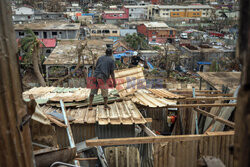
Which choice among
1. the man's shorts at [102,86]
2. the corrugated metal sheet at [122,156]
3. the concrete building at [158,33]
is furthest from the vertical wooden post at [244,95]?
the concrete building at [158,33]

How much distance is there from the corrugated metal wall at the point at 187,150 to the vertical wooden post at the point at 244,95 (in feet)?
8.01

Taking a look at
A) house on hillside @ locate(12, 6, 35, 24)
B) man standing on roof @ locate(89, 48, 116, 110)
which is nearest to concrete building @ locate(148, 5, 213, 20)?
house on hillside @ locate(12, 6, 35, 24)

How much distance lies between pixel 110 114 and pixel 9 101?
341 centimetres

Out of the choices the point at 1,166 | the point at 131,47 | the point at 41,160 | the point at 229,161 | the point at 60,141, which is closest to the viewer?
the point at 1,166

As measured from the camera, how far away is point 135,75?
742cm

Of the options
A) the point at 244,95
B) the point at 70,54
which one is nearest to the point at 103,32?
the point at 70,54

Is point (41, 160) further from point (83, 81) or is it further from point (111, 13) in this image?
point (111, 13)

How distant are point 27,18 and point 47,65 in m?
28.7

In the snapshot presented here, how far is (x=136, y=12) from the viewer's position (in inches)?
2222

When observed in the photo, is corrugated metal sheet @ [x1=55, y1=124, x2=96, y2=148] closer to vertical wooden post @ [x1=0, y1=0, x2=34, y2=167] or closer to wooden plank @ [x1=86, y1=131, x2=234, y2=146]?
wooden plank @ [x1=86, y1=131, x2=234, y2=146]

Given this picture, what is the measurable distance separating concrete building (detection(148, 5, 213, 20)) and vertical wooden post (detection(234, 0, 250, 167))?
56935 mm

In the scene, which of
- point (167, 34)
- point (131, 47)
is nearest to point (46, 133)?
point (131, 47)

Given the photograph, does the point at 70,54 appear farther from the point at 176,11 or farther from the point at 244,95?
the point at 176,11

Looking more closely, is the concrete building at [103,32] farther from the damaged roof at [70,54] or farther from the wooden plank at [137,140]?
the wooden plank at [137,140]
